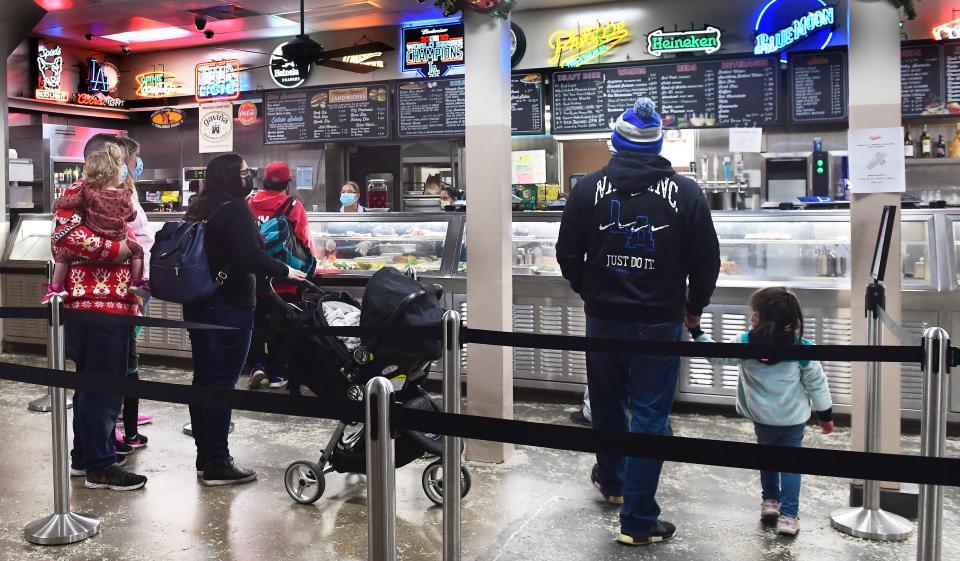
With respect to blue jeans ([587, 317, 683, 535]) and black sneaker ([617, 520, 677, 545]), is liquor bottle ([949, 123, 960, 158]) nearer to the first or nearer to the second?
blue jeans ([587, 317, 683, 535])

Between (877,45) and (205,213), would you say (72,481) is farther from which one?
(877,45)

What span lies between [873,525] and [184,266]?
10.6ft

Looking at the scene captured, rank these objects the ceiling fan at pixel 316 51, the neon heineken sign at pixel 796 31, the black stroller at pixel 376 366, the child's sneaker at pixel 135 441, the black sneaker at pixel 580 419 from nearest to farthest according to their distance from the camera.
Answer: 1. the black stroller at pixel 376 366
2. the child's sneaker at pixel 135 441
3. the black sneaker at pixel 580 419
4. the neon heineken sign at pixel 796 31
5. the ceiling fan at pixel 316 51

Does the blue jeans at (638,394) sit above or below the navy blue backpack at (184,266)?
below

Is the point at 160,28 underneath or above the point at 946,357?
above

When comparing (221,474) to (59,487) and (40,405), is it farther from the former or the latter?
(40,405)

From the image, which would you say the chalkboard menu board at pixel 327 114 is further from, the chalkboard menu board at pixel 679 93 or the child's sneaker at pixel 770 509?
the child's sneaker at pixel 770 509

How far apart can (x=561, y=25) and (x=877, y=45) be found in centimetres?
560

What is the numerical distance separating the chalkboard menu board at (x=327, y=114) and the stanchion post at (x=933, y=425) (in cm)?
776

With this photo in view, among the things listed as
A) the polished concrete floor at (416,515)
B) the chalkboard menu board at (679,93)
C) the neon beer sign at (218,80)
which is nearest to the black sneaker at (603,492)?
the polished concrete floor at (416,515)

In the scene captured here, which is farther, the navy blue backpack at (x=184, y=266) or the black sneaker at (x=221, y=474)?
the black sneaker at (x=221, y=474)

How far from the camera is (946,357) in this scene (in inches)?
104

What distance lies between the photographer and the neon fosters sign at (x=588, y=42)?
8797 millimetres

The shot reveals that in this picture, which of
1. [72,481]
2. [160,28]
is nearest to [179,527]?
[72,481]
